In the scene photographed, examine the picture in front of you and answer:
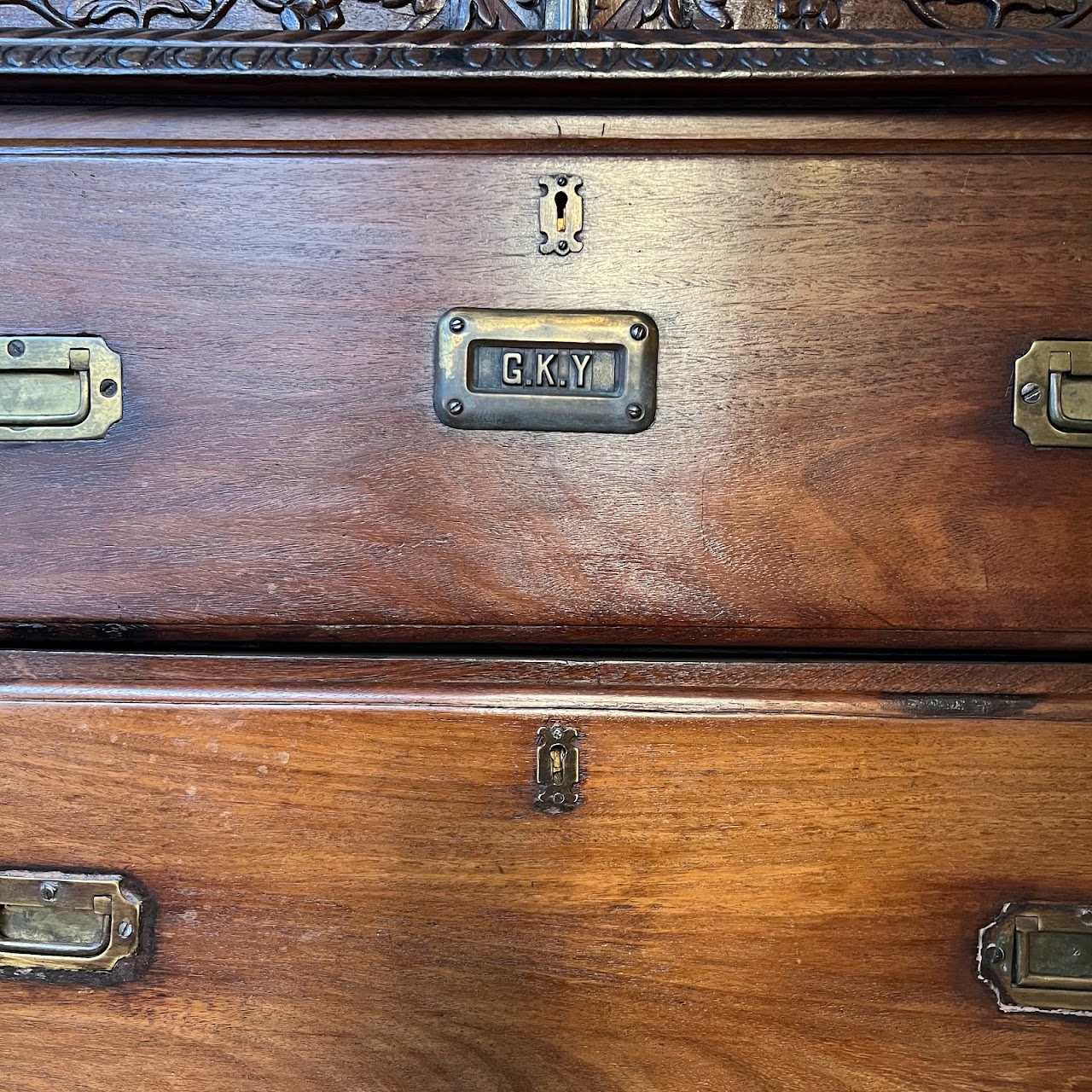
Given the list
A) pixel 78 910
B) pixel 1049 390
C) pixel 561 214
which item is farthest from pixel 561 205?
pixel 78 910

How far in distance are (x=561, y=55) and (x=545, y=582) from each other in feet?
0.82

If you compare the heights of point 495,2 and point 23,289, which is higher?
point 495,2

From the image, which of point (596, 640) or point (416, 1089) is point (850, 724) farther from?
point (416, 1089)

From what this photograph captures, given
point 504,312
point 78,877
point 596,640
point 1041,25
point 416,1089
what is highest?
point 1041,25

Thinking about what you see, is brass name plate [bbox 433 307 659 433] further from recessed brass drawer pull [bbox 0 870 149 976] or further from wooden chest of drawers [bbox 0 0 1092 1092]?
recessed brass drawer pull [bbox 0 870 149 976]

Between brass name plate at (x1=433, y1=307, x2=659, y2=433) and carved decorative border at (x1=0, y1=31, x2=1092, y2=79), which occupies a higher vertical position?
carved decorative border at (x1=0, y1=31, x2=1092, y2=79)

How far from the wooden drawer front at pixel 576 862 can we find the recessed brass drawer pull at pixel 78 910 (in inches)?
0.5

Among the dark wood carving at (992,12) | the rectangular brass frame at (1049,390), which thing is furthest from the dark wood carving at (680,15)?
the rectangular brass frame at (1049,390)

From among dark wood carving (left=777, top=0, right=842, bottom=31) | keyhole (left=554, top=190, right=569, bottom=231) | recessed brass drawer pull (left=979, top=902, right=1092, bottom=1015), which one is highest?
dark wood carving (left=777, top=0, right=842, bottom=31)

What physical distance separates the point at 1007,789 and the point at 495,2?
50 centimetres

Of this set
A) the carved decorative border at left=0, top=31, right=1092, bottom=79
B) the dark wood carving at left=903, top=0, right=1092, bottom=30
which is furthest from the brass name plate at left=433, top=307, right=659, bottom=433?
the dark wood carving at left=903, top=0, right=1092, bottom=30

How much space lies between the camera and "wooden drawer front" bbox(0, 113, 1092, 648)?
0.47 meters

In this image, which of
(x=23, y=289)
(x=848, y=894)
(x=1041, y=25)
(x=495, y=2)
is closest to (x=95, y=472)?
(x=23, y=289)

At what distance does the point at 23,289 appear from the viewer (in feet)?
1.59
